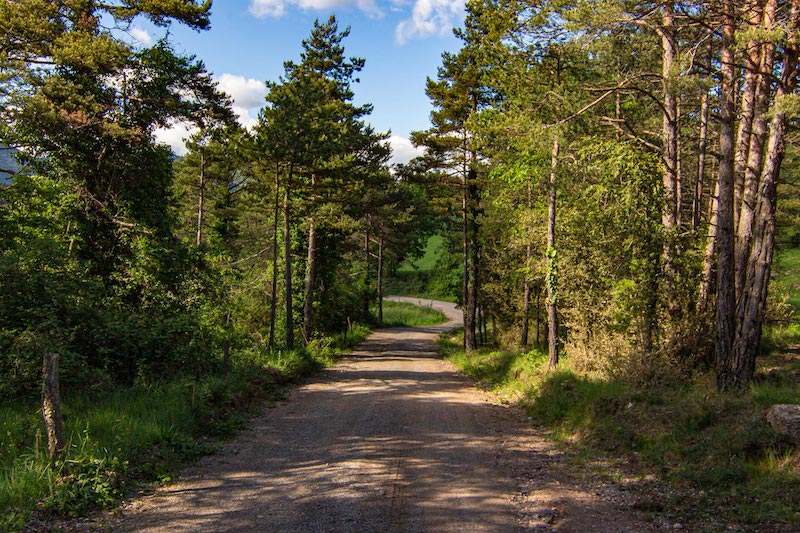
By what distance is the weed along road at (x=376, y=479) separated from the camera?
5.30m

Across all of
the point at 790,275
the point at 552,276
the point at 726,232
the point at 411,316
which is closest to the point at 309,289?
the point at 552,276

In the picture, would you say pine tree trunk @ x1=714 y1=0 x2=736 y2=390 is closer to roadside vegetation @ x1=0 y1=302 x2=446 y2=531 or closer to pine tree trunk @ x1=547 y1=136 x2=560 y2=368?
pine tree trunk @ x1=547 y1=136 x2=560 y2=368

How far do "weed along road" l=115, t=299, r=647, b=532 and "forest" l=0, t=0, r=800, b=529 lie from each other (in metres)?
0.87

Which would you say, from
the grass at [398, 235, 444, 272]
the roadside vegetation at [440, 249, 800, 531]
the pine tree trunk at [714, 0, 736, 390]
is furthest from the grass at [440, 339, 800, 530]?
the grass at [398, 235, 444, 272]

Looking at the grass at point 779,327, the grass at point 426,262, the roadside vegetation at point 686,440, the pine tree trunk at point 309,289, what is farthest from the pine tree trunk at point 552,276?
the grass at point 426,262

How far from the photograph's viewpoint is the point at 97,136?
13945 mm

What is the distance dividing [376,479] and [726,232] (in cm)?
731

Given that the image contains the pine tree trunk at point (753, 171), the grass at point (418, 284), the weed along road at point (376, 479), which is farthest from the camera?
the grass at point (418, 284)

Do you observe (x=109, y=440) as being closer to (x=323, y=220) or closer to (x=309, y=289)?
(x=323, y=220)

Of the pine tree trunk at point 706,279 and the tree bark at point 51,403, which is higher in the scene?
the pine tree trunk at point 706,279

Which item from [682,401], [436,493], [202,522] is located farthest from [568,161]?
[202,522]

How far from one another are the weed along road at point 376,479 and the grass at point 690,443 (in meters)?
0.69

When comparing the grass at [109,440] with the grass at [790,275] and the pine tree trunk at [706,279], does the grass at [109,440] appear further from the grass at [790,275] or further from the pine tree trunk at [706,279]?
the grass at [790,275]

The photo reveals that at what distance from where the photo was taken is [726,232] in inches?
355
